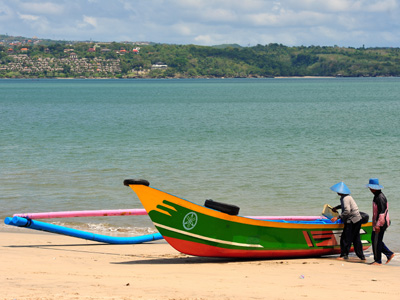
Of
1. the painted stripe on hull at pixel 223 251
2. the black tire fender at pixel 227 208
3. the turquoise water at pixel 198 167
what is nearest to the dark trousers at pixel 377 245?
the painted stripe on hull at pixel 223 251

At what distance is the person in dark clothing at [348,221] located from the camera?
10719 mm

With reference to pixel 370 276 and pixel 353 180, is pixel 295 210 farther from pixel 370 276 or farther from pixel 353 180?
pixel 370 276

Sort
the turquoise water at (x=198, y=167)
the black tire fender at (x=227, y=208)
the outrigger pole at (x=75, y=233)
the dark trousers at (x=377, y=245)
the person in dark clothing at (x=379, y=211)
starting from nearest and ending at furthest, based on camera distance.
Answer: the black tire fender at (x=227, y=208), the person in dark clothing at (x=379, y=211), the dark trousers at (x=377, y=245), the outrigger pole at (x=75, y=233), the turquoise water at (x=198, y=167)

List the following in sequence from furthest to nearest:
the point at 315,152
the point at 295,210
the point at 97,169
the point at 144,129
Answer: the point at 144,129 < the point at 315,152 < the point at 97,169 < the point at 295,210

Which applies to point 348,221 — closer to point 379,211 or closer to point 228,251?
point 379,211

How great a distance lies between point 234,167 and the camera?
79.9 feet

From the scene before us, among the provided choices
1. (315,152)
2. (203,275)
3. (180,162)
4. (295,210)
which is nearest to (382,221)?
(203,275)

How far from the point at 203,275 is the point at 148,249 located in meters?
3.00

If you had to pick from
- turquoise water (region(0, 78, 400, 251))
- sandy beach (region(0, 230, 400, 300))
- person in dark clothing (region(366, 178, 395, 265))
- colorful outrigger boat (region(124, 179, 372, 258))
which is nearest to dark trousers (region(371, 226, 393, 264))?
person in dark clothing (region(366, 178, 395, 265))

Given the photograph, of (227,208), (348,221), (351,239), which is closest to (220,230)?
(227,208)

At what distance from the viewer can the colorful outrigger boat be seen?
977cm

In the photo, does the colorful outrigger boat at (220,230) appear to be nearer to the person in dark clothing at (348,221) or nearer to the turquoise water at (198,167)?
the person in dark clothing at (348,221)

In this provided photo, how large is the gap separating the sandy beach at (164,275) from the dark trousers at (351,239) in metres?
0.26

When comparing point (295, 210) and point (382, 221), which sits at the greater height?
point (382, 221)
